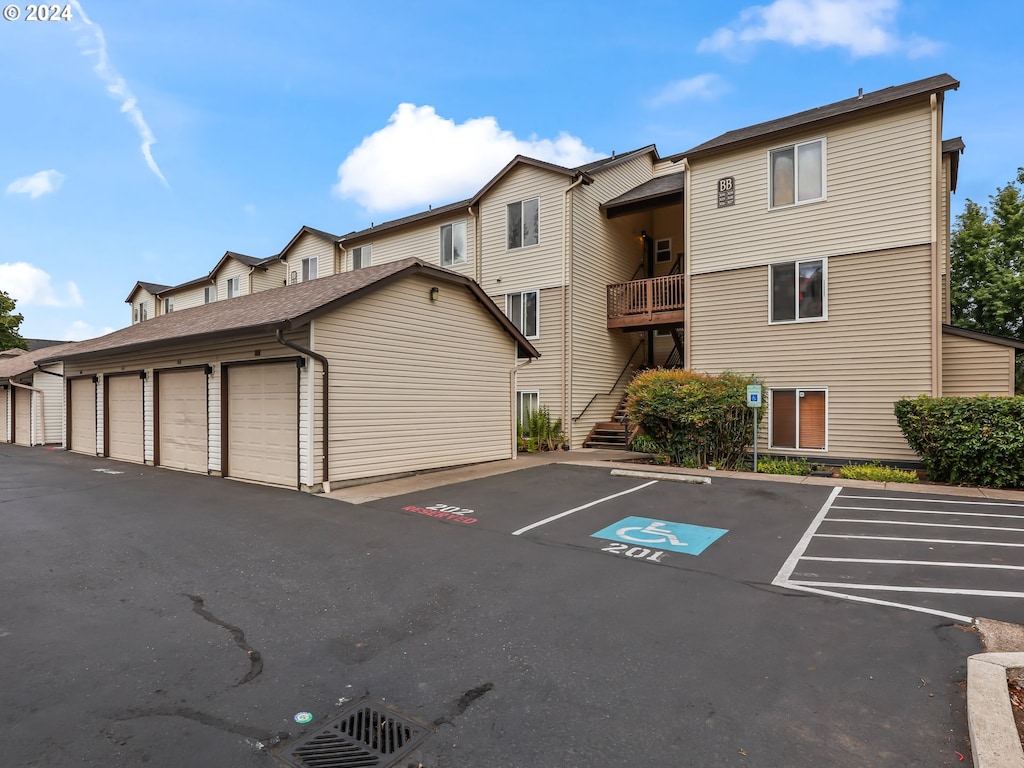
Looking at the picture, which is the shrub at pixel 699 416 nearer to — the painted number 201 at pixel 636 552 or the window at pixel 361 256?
the painted number 201 at pixel 636 552

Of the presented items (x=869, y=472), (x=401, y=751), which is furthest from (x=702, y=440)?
(x=401, y=751)

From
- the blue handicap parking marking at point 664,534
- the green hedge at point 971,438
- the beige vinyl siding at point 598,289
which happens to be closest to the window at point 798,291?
the green hedge at point 971,438

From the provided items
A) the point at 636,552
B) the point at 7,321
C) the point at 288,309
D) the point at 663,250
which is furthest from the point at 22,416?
the point at 663,250

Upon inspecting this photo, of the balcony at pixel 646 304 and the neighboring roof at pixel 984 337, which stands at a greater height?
the balcony at pixel 646 304

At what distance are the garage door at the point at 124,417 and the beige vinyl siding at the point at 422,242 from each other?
9.49 meters

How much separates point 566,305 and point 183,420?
35.3 ft

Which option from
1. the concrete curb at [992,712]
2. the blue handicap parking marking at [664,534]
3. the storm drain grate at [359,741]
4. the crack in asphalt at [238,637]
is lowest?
the blue handicap parking marking at [664,534]

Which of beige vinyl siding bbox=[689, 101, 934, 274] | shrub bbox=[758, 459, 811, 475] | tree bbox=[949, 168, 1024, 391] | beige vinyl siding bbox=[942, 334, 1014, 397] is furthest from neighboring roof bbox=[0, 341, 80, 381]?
tree bbox=[949, 168, 1024, 391]

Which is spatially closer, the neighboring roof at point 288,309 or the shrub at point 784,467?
the neighboring roof at point 288,309

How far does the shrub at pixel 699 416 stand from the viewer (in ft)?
39.3

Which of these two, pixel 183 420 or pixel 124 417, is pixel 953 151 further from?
pixel 124 417

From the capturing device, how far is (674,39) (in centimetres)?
1266

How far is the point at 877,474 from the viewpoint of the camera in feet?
34.8

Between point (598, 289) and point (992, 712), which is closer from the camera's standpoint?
point (992, 712)
